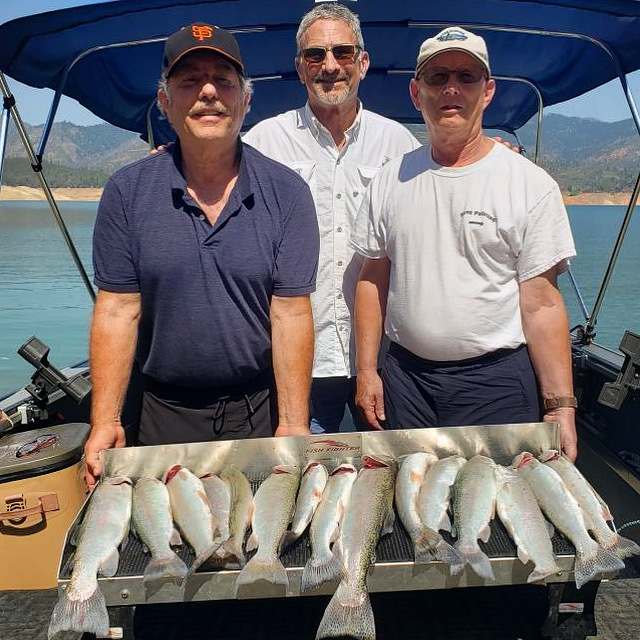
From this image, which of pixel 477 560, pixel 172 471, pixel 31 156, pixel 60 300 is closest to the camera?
pixel 477 560

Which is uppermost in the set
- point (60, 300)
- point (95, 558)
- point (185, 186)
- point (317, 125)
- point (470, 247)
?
point (317, 125)

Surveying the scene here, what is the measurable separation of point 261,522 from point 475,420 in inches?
46.2

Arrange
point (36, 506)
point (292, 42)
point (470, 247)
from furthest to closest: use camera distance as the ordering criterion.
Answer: point (292, 42) < point (36, 506) < point (470, 247)

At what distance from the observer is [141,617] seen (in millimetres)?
2580

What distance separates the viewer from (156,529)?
200 cm

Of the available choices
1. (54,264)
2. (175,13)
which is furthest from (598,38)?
(54,264)

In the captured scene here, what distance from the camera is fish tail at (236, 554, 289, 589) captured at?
183 centimetres

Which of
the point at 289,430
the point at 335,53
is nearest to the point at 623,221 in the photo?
the point at 335,53

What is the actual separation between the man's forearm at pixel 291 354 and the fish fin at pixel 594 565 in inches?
43.6

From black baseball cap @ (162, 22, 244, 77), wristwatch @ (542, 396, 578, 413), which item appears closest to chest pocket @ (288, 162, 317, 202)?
black baseball cap @ (162, 22, 244, 77)

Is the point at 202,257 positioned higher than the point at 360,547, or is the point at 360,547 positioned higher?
the point at 202,257

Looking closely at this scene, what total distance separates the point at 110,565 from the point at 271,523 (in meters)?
0.45

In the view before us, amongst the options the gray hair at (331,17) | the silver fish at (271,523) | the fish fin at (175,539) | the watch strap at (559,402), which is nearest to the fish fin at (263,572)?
the silver fish at (271,523)

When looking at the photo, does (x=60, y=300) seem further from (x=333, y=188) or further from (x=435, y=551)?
(x=435, y=551)
